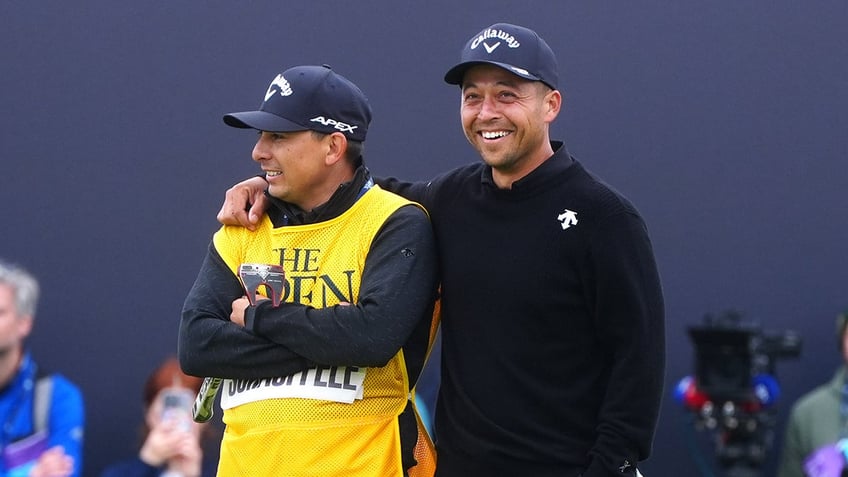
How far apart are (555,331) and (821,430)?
2.72 m

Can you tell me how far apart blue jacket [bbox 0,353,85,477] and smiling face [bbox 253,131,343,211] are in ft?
6.20

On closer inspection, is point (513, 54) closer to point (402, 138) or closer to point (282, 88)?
point (282, 88)

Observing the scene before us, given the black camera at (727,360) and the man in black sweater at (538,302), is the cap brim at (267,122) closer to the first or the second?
the man in black sweater at (538,302)

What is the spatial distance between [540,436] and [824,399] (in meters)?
2.75

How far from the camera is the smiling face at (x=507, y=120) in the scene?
2605 mm

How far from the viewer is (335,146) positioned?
8.84 feet

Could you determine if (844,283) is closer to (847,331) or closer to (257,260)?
(847,331)

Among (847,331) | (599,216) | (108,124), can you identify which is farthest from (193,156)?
(599,216)

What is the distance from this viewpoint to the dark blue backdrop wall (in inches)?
207

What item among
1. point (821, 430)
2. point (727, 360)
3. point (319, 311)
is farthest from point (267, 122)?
point (821, 430)

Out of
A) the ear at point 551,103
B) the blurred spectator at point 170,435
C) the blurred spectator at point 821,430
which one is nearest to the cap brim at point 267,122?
the ear at point 551,103

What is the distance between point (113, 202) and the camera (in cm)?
530

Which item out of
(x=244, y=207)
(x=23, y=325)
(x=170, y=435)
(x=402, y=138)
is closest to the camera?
(x=244, y=207)

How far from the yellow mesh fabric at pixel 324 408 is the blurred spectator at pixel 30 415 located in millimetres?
1756
